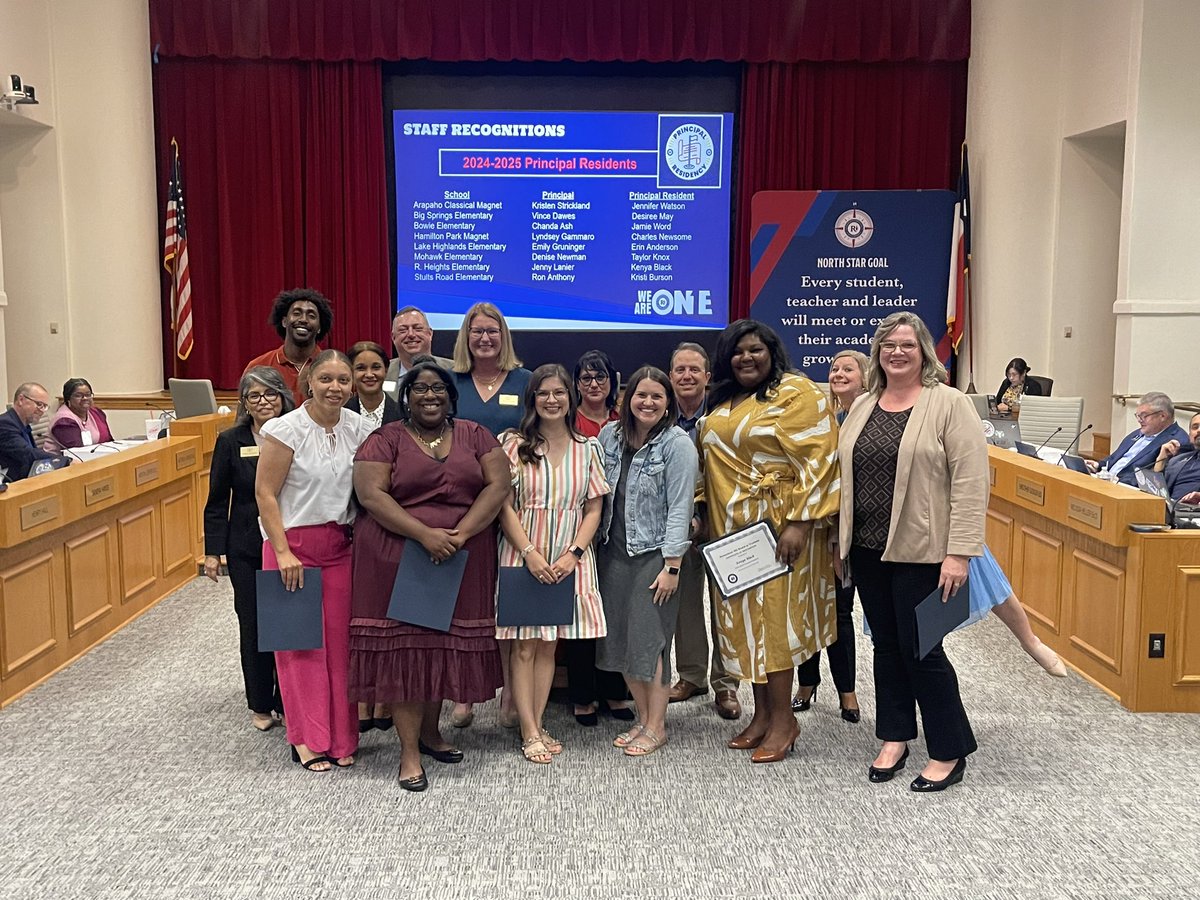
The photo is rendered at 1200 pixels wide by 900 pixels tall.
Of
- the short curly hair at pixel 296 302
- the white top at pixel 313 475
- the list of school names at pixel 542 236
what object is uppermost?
the list of school names at pixel 542 236

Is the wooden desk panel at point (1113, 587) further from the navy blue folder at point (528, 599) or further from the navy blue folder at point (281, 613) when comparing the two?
the navy blue folder at point (281, 613)

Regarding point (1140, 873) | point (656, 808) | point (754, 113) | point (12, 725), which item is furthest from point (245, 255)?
point (1140, 873)

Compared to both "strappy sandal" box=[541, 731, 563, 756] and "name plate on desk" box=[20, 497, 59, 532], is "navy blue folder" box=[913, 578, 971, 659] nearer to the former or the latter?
"strappy sandal" box=[541, 731, 563, 756]

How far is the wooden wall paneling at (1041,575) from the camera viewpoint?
507cm

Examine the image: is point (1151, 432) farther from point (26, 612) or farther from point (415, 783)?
point (26, 612)

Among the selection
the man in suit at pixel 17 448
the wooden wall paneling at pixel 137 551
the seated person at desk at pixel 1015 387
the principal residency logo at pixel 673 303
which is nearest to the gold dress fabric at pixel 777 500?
the wooden wall paneling at pixel 137 551

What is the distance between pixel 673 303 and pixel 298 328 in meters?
6.33

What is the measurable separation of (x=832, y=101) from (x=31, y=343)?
25.2ft

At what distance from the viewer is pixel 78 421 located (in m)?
7.30

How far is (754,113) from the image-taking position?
34.6 feet

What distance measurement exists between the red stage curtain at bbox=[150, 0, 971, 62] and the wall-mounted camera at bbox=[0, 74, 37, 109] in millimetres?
1439

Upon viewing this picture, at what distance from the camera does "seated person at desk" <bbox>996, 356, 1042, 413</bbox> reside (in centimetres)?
912

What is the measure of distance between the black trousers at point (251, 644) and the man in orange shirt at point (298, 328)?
2.45ft

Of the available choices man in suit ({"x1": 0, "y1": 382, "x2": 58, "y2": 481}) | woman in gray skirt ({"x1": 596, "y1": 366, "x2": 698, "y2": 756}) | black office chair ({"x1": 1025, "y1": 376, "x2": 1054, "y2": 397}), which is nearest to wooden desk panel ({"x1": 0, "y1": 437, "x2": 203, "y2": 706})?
man in suit ({"x1": 0, "y1": 382, "x2": 58, "y2": 481})
